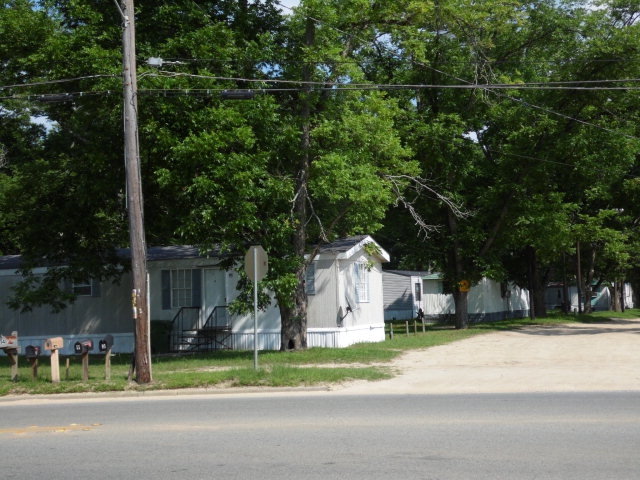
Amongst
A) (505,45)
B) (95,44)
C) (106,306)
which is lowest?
(106,306)

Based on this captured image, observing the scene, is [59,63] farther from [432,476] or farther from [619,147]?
[619,147]

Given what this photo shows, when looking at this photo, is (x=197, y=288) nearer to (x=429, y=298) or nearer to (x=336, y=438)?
(x=336, y=438)

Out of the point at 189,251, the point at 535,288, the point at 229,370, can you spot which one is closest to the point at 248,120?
the point at 229,370

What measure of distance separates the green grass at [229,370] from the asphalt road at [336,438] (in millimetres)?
1890

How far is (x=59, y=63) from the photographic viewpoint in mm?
20266

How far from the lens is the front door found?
25922 millimetres

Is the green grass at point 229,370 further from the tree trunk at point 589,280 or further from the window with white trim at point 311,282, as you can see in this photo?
the tree trunk at point 589,280

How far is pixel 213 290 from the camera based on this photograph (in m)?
26.0

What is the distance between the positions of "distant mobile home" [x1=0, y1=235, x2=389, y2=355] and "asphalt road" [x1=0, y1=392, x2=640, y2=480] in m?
11.7

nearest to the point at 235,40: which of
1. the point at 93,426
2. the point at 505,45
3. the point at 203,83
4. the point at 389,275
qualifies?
the point at 203,83

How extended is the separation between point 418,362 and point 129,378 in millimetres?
7660

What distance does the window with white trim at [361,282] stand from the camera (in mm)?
27000

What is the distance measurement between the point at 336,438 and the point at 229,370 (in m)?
8.04

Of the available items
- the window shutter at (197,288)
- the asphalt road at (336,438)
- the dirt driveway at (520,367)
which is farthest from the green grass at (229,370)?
the window shutter at (197,288)
